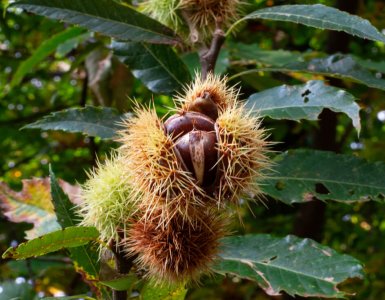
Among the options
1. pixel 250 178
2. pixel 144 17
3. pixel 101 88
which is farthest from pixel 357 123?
pixel 101 88

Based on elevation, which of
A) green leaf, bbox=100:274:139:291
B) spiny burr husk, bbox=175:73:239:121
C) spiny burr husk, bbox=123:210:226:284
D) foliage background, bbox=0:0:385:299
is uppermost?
spiny burr husk, bbox=175:73:239:121

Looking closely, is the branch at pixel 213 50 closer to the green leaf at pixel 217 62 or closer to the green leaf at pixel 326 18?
the green leaf at pixel 326 18

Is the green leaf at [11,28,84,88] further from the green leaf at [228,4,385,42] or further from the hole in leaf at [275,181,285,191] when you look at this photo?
the hole in leaf at [275,181,285,191]

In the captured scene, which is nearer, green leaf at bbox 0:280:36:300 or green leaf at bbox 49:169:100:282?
green leaf at bbox 49:169:100:282

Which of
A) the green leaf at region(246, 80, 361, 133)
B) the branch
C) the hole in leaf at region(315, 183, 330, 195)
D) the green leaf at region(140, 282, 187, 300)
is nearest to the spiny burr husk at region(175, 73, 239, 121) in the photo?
the green leaf at region(246, 80, 361, 133)

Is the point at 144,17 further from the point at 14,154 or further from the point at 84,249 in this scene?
the point at 14,154

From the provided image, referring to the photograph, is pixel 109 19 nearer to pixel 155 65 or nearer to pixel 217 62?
pixel 155 65
